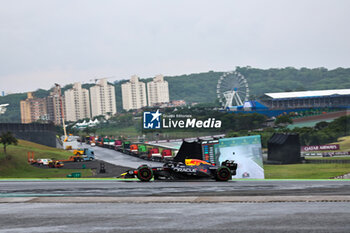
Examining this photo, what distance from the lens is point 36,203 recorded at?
16562 millimetres

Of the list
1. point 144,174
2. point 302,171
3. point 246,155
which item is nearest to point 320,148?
point 302,171

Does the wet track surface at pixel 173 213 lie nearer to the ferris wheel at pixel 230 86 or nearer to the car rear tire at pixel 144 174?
the car rear tire at pixel 144 174

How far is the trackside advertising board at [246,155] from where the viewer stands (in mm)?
45469

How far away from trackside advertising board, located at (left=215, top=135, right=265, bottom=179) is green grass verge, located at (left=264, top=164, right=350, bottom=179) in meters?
18.0

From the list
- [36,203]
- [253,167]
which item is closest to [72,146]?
[253,167]

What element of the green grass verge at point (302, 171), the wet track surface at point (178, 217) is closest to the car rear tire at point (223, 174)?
the wet track surface at point (178, 217)

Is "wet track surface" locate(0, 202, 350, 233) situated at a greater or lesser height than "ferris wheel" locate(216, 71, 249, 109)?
lesser

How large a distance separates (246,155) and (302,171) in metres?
29.1

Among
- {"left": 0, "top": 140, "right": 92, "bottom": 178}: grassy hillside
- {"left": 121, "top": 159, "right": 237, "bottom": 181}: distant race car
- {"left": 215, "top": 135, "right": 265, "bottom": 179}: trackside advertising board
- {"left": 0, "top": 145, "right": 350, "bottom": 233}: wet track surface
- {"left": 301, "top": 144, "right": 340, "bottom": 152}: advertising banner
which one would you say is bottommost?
{"left": 301, "top": 144, "right": 340, "bottom": 152}: advertising banner

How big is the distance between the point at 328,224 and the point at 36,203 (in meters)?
9.98

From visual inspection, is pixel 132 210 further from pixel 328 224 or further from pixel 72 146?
pixel 72 146

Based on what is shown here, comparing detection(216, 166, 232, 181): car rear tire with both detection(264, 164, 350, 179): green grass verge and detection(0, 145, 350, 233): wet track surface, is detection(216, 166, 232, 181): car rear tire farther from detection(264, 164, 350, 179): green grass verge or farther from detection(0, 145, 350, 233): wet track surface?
detection(264, 164, 350, 179): green grass verge

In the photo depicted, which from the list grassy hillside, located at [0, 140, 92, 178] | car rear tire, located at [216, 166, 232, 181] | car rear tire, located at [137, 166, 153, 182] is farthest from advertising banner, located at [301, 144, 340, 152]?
car rear tire, located at [137, 166, 153, 182]

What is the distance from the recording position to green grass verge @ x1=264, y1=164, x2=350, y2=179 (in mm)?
63547
